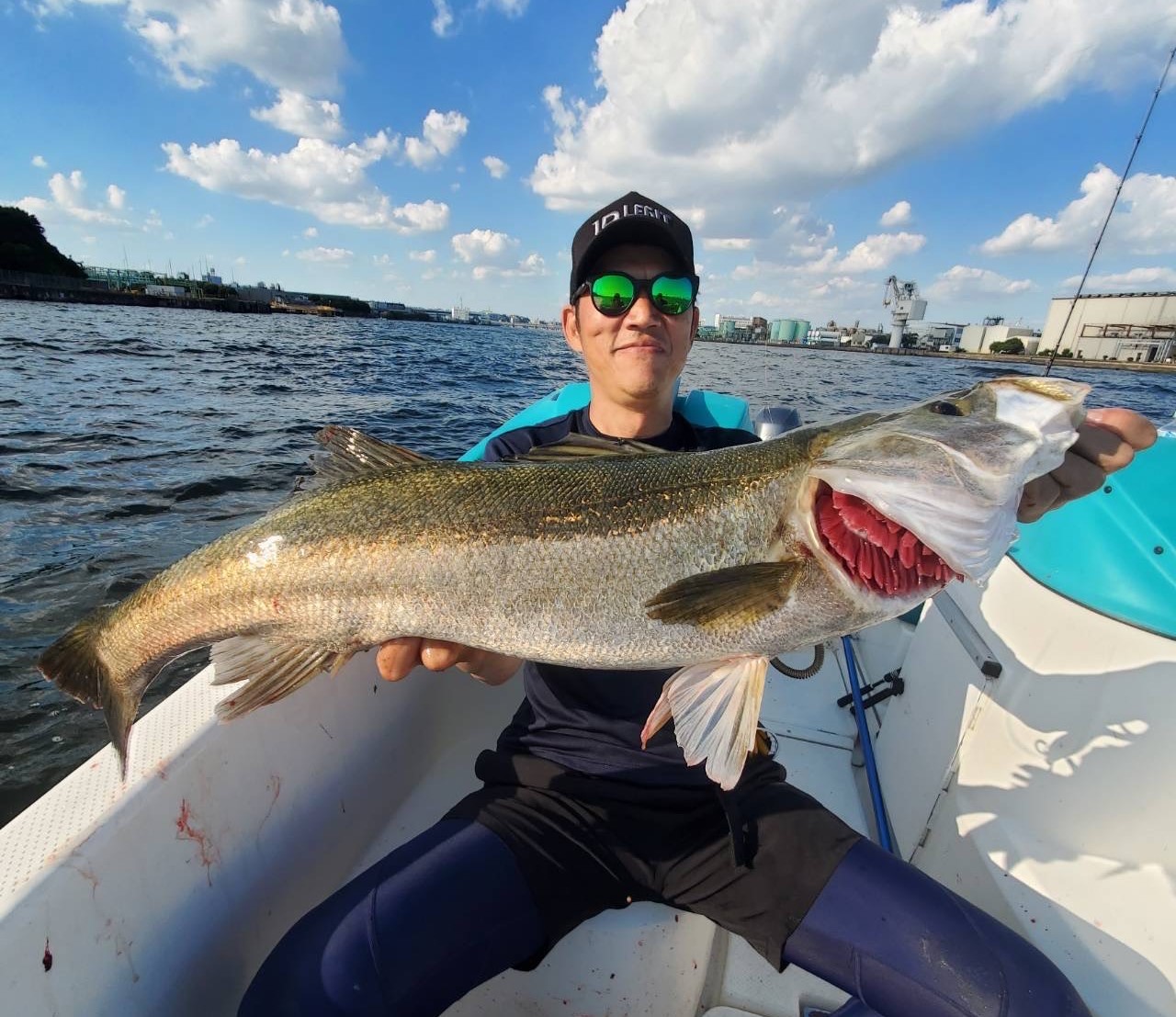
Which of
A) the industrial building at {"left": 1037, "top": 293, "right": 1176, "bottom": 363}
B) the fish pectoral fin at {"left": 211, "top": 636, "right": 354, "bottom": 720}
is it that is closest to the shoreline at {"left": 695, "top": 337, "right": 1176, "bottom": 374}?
the industrial building at {"left": 1037, "top": 293, "right": 1176, "bottom": 363}

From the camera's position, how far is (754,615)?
222 cm

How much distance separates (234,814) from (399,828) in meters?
1.28

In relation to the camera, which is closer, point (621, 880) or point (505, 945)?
point (505, 945)

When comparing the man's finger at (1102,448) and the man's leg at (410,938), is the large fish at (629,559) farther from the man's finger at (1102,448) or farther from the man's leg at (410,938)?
the man's leg at (410,938)

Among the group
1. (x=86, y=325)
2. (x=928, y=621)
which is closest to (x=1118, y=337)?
(x=928, y=621)

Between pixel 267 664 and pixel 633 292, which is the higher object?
pixel 633 292

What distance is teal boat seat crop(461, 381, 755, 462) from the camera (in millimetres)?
4477

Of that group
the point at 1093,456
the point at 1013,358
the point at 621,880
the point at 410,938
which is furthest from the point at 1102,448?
the point at 1013,358

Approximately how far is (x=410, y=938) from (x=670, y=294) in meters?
3.29

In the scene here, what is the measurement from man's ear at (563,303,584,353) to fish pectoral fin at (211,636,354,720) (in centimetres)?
227

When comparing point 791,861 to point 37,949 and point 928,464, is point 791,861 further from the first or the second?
point 37,949

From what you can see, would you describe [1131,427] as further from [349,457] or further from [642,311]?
[349,457]

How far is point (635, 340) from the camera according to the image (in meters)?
3.39

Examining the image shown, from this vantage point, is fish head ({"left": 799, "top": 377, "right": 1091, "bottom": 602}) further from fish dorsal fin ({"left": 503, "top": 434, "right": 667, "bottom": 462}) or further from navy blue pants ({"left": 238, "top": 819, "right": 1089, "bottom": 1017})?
navy blue pants ({"left": 238, "top": 819, "right": 1089, "bottom": 1017})
